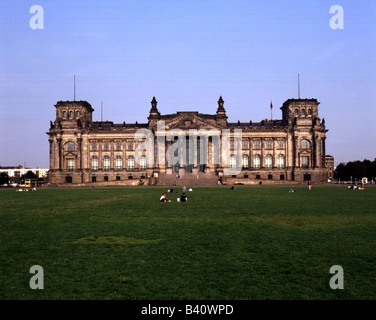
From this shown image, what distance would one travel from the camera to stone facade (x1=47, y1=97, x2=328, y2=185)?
324 ft

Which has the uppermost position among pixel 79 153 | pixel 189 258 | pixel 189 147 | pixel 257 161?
pixel 189 147

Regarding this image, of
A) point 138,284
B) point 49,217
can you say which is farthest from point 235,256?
point 49,217

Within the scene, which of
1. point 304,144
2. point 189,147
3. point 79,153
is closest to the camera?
point 189,147

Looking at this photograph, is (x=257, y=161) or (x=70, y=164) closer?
(x=257, y=161)

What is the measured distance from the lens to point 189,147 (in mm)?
99750

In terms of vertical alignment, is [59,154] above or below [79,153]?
below

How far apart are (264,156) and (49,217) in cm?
8639

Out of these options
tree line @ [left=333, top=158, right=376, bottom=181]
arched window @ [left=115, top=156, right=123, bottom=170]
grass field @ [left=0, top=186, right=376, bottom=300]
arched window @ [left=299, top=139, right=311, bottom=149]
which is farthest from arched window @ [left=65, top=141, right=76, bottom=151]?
tree line @ [left=333, top=158, right=376, bottom=181]

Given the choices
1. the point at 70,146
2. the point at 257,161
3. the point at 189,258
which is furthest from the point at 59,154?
the point at 189,258

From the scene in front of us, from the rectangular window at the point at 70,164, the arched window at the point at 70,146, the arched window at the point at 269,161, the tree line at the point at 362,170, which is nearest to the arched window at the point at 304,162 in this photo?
the arched window at the point at 269,161

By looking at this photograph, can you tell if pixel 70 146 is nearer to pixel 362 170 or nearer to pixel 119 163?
pixel 119 163
